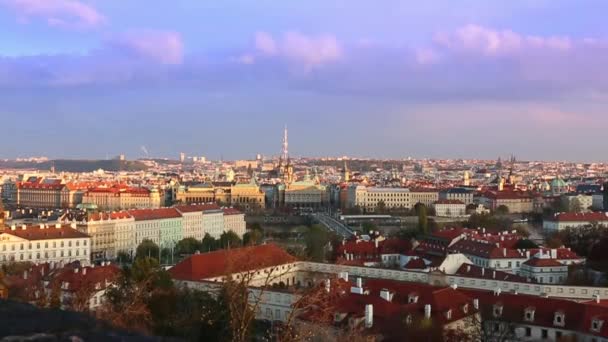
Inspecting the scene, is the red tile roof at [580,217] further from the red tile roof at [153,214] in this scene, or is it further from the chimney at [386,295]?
the chimney at [386,295]

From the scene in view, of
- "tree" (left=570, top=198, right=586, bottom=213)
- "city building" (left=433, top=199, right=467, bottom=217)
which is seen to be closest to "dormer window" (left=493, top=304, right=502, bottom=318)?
"tree" (left=570, top=198, right=586, bottom=213)

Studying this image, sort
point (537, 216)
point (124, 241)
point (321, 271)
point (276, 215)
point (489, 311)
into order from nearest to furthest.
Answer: point (489, 311)
point (321, 271)
point (124, 241)
point (537, 216)
point (276, 215)

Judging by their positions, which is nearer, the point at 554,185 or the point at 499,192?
the point at 499,192

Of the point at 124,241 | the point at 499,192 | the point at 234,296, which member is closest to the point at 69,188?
the point at 124,241

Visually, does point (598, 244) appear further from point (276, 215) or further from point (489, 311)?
point (276, 215)

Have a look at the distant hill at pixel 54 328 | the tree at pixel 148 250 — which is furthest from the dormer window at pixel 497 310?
the tree at pixel 148 250

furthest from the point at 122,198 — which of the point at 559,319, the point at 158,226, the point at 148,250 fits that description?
the point at 559,319

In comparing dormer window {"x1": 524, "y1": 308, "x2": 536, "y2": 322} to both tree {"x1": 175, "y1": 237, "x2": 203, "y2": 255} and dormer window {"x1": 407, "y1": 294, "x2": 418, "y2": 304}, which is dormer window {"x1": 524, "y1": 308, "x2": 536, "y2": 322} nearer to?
dormer window {"x1": 407, "y1": 294, "x2": 418, "y2": 304}
